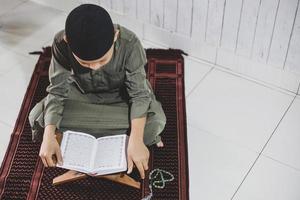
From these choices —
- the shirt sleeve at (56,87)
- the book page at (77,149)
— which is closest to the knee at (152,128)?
the book page at (77,149)

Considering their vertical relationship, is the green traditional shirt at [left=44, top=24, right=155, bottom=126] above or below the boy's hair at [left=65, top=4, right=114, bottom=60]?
below

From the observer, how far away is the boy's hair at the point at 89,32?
1.32 metres

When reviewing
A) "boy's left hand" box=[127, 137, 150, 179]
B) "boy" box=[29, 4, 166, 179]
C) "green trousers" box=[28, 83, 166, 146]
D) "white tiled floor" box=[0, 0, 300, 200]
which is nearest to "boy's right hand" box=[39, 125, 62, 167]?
"boy" box=[29, 4, 166, 179]

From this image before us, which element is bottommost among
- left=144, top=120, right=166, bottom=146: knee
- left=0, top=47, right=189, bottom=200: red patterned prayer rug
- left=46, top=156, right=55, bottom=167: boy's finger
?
left=0, top=47, right=189, bottom=200: red patterned prayer rug

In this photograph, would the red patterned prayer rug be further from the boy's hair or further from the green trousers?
the boy's hair

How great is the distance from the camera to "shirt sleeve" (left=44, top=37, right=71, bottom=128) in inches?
64.2

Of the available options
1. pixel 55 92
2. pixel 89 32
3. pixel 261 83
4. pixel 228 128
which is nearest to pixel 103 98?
pixel 55 92

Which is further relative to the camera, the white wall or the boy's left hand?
the white wall

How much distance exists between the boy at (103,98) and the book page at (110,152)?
0.13 ft

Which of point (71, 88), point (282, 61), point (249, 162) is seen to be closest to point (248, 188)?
point (249, 162)

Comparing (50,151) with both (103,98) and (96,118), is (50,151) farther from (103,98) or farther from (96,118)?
(103,98)

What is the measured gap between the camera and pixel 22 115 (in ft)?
7.02

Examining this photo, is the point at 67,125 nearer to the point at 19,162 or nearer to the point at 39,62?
the point at 19,162

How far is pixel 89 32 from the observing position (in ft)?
4.32
